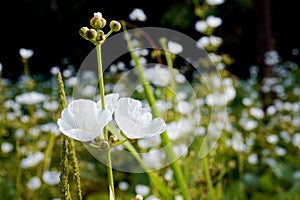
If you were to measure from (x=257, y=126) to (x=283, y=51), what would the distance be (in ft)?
9.36

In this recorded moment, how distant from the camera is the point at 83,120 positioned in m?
0.40

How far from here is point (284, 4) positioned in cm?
487

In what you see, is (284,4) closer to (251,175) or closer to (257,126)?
Result: (257,126)

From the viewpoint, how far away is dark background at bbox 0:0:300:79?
462 centimetres

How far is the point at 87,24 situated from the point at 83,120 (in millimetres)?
4729

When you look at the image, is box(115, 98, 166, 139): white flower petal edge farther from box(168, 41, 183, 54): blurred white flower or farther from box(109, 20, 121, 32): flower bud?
box(168, 41, 183, 54): blurred white flower

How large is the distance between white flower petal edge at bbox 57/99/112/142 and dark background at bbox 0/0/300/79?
360 centimetres

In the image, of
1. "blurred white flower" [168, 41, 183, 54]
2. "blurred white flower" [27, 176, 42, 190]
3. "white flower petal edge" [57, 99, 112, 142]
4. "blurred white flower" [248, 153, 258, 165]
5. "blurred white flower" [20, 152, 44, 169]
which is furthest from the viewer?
"blurred white flower" [248, 153, 258, 165]

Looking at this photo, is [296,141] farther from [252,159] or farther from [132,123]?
[132,123]

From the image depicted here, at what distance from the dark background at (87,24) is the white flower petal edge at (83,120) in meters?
3.60

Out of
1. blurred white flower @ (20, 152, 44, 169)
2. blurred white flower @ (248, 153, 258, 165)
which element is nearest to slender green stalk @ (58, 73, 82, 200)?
blurred white flower @ (20, 152, 44, 169)

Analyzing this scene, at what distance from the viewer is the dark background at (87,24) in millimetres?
4617

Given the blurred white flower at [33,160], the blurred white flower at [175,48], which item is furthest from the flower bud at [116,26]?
the blurred white flower at [33,160]

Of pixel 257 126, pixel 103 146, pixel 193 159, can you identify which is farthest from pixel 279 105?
pixel 103 146
